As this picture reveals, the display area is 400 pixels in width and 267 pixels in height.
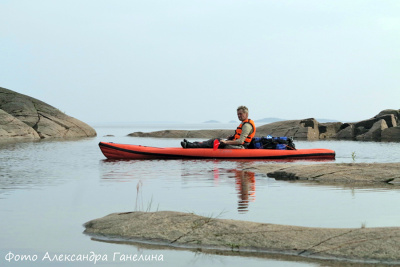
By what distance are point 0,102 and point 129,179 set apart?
3141 centimetres

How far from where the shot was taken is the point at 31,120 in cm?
4203

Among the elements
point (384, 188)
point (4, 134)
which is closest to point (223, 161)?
point (384, 188)

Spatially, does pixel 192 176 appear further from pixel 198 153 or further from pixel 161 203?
pixel 198 153

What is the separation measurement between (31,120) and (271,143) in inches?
995

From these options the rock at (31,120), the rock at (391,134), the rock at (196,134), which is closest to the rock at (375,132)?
the rock at (391,134)

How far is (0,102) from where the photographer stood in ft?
141

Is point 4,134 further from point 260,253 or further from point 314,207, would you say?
point 260,253

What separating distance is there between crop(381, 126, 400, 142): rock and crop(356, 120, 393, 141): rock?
339mm

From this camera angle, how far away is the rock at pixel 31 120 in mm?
Answer: 39562

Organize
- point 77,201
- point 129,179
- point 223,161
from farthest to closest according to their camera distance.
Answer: point 223,161 < point 129,179 < point 77,201

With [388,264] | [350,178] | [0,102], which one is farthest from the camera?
[0,102]

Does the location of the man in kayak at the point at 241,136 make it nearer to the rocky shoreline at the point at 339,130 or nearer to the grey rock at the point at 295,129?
the rocky shoreline at the point at 339,130

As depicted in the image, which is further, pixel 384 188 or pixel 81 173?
pixel 81 173

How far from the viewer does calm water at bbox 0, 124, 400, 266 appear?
623cm
